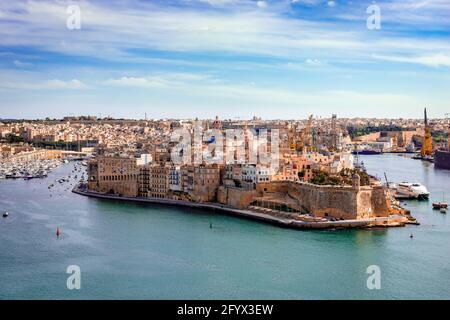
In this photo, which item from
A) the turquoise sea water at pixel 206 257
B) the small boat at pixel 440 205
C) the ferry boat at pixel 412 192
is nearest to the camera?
the turquoise sea water at pixel 206 257

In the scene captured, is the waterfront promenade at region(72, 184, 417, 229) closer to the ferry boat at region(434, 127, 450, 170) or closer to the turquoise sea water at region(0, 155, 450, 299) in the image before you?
the turquoise sea water at region(0, 155, 450, 299)

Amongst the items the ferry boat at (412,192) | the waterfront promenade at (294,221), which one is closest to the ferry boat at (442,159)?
the ferry boat at (412,192)

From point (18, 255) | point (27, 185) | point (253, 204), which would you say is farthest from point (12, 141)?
point (18, 255)

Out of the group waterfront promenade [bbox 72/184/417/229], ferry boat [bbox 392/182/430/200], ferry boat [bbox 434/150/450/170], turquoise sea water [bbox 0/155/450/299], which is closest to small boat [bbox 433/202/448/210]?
turquoise sea water [bbox 0/155/450/299]

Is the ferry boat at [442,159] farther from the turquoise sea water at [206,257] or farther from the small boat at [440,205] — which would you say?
the turquoise sea water at [206,257]

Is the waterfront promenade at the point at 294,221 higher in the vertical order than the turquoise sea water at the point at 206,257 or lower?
higher

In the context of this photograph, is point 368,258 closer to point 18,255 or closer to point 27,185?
point 18,255

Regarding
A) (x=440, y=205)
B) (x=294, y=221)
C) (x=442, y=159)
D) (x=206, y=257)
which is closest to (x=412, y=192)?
(x=440, y=205)

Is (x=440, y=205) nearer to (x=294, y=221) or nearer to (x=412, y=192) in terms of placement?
(x=412, y=192)
